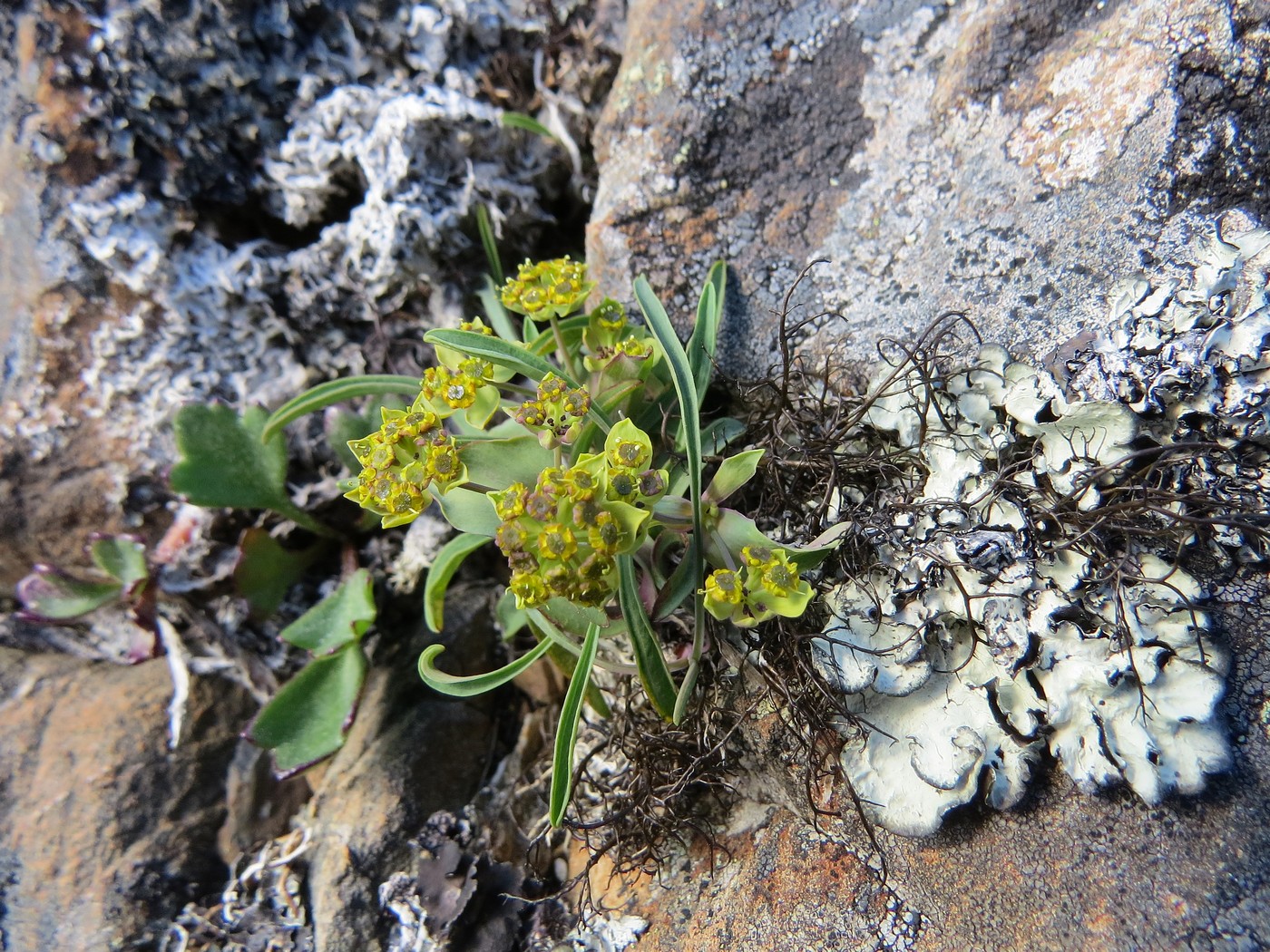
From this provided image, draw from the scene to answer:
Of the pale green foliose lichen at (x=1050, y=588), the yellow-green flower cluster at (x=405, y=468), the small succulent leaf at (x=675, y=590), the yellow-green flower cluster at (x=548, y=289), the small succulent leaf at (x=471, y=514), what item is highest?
the yellow-green flower cluster at (x=548, y=289)

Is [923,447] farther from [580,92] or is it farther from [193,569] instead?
[193,569]

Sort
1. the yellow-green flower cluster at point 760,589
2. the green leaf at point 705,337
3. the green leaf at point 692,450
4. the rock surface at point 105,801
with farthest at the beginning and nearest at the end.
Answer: the rock surface at point 105,801 → the green leaf at point 705,337 → the green leaf at point 692,450 → the yellow-green flower cluster at point 760,589

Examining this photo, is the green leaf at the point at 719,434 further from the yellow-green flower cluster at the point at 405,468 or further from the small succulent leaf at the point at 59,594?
the small succulent leaf at the point at 59,594

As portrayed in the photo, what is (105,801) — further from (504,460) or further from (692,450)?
(692,450)

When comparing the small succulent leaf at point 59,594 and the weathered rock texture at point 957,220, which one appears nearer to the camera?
the weathered rock texture at point 957,220

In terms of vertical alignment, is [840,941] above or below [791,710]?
below

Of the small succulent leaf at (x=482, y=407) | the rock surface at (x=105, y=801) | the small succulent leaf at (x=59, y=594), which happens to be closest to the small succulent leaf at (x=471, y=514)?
the small succulent leaf at (x=482, y=407)

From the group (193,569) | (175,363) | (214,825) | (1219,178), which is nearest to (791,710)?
(1219,178)
